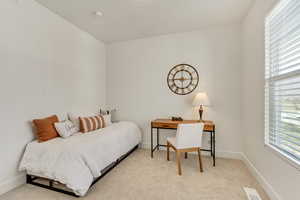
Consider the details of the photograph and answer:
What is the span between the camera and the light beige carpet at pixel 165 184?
1.81 m

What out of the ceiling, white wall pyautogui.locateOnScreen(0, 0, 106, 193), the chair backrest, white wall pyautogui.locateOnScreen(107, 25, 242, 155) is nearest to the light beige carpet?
the chair backrest

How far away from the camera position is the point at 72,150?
1.86 meters

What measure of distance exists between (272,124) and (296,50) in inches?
34.0

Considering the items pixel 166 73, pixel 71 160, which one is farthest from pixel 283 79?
pixel 71 160

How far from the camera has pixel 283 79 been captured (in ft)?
5.07

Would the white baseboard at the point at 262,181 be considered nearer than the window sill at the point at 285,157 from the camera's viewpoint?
No

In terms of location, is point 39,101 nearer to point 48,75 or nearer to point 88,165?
point 48,75

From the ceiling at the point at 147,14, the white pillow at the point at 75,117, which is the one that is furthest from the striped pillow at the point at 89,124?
the ceiling at the point at 147,14

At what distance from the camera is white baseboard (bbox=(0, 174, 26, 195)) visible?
187 cm

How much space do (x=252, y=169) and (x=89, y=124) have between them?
2.83 meters

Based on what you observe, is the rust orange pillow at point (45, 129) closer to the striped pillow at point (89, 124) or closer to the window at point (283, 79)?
the striped pillow at point (89, 124)

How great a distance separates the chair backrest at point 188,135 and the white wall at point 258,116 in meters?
0.82

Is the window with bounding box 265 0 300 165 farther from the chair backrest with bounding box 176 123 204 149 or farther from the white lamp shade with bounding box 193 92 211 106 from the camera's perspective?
the white lamp shade with bounding box 193 92 211 106

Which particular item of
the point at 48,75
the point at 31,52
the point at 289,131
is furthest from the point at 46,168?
the point at 289,131
